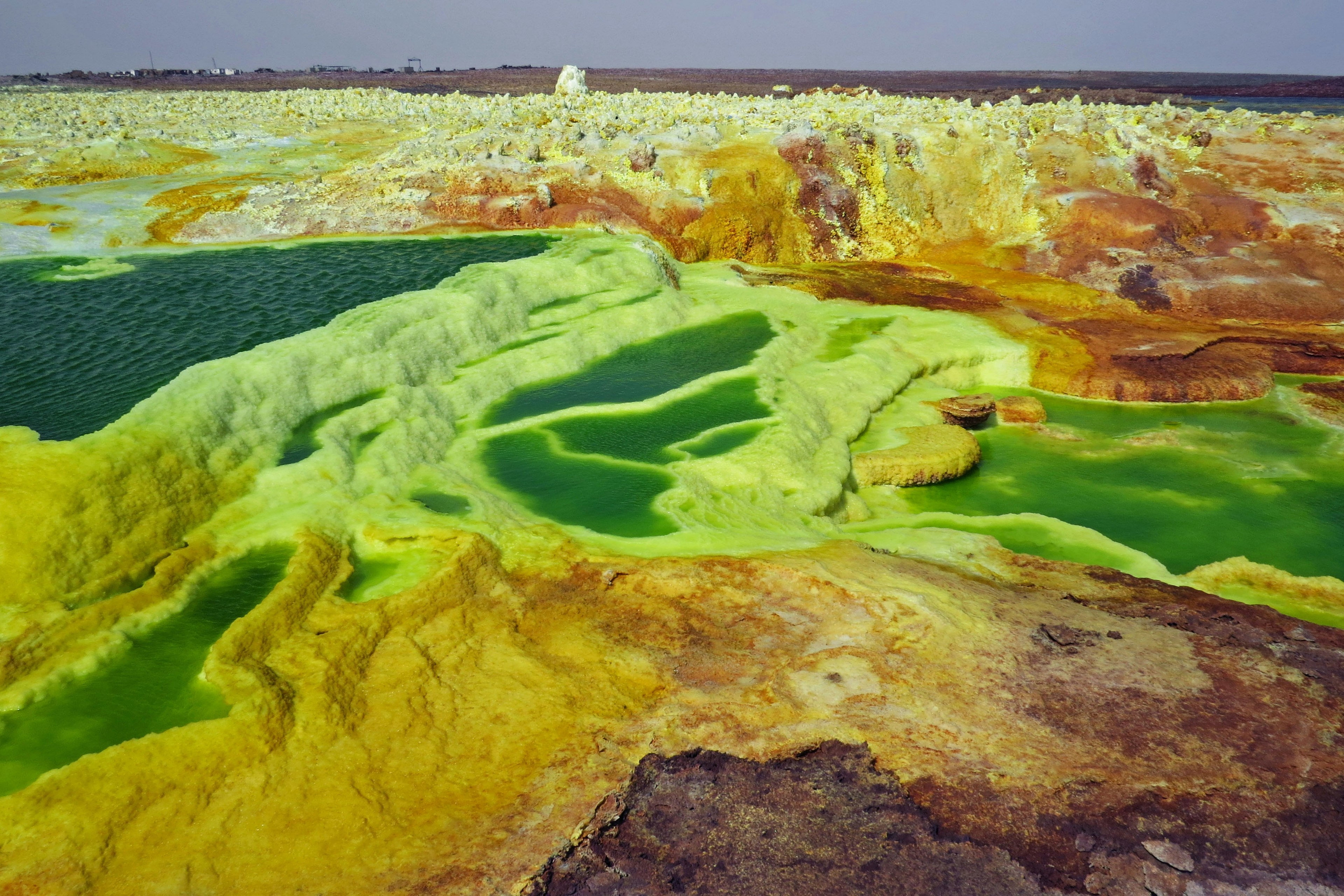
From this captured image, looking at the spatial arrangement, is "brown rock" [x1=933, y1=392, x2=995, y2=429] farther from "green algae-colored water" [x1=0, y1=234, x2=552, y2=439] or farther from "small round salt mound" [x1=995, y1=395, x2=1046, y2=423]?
"green algae-colored water" [x1=0, y1=234, x2=552, y2=439]

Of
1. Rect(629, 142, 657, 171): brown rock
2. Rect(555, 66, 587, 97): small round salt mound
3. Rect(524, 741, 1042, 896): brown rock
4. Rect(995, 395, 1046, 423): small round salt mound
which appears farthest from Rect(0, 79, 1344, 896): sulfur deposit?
Rect(555, 66, 587, 97): small round salt mound

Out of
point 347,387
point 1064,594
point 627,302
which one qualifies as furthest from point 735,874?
point 627,302

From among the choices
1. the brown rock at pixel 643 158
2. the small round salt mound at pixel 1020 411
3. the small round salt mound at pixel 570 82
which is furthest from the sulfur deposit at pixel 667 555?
the small round salt mound at pixel 570 82

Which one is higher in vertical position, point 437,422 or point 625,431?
point 437,422

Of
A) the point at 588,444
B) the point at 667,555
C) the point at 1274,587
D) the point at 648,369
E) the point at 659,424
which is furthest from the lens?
the point at 648,369

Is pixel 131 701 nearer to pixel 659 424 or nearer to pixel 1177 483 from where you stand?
pixel 659 424

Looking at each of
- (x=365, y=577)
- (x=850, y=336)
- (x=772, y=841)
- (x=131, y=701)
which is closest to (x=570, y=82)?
(x=850, y=336)

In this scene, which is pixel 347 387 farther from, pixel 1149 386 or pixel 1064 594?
pixel 1149 386
